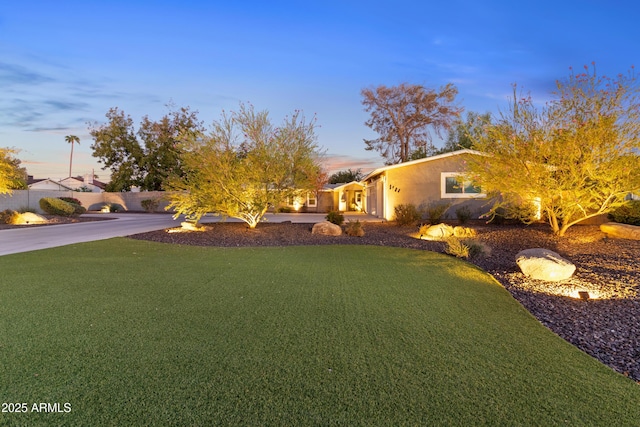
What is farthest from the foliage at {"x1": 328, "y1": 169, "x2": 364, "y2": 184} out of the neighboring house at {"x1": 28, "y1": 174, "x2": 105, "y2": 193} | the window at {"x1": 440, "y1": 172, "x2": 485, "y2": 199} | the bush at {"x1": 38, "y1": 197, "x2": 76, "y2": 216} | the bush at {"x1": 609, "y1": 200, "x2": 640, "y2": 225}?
the bush at {"x1": 609, "y1": 200, "x2": 640, "y2": 225}

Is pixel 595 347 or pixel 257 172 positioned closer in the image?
pixel 595 347

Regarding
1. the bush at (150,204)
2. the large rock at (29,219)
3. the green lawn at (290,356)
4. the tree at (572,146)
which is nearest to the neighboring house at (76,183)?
the bush at (150,204)

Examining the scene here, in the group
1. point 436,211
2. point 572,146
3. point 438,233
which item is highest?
point 572,146

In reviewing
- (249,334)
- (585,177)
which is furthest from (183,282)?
(585,177)

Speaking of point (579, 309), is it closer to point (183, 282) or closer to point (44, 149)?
point (183, 282)

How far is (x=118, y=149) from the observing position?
3294 cm

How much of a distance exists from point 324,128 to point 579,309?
1045 centimetres

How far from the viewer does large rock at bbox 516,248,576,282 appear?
6.60 m

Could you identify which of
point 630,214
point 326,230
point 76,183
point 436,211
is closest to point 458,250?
point 326,230

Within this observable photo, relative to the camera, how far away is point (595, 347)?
3.87m

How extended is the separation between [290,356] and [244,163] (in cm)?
1096

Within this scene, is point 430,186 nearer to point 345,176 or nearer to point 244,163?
point 244,163

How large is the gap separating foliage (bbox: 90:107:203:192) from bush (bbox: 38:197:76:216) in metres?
11.7

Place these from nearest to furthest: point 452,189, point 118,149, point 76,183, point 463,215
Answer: point 463,215
point 452,189
point 118,149
point 76,183
